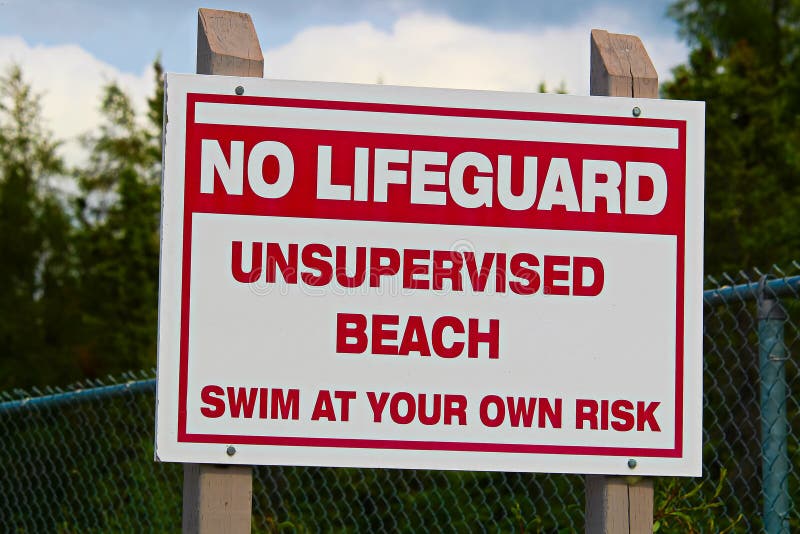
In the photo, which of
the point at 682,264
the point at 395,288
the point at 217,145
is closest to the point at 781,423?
the point at 682,264

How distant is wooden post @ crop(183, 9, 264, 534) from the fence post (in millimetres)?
1448

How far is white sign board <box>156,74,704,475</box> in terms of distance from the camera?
8.33 feet

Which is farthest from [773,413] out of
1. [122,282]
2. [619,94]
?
[122,282]

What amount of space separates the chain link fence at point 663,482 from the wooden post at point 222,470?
1.09m

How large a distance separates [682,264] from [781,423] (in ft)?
2.34

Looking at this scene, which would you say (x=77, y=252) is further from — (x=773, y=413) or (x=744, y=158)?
(x=773, y=413)

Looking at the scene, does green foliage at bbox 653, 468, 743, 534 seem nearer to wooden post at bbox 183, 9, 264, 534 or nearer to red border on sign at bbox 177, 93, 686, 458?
red border on sign at bbox 177, 93, 686, 458

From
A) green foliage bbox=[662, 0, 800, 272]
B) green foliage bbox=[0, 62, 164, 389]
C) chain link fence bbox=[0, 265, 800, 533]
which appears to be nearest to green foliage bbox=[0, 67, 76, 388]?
green foliage bbox=[0, 62, 164, 389]

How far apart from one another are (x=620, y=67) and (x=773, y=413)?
108 centimetres

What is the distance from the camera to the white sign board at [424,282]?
2.54 m

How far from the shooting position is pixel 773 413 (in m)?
3.07

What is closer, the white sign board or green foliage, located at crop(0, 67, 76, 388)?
the white sign board

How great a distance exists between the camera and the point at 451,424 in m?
2.56

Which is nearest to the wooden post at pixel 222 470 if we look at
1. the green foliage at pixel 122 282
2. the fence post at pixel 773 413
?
the fence post at pixel 773 413
